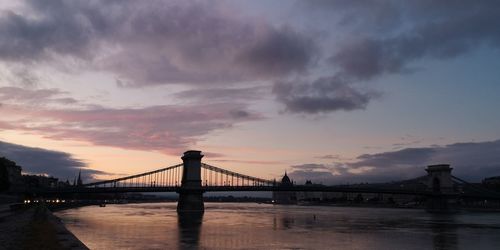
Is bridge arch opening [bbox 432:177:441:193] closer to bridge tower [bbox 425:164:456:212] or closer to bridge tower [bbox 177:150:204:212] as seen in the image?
bridge tower [bbox 425:164:456:212]

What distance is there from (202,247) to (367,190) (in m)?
56.6

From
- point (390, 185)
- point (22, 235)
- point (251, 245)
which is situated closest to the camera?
point (22, 235)

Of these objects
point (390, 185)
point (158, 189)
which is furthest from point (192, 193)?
point (390, 185)

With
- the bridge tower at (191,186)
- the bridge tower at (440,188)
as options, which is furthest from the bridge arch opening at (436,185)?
the bridge tower at (191,186)

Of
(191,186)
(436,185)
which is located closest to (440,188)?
(436,185)

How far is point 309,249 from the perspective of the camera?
87.8ft

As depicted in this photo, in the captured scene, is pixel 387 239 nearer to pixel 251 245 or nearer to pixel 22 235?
pixel 251 245

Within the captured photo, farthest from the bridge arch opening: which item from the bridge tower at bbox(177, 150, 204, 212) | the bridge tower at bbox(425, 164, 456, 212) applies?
the bridge tower at bbox(177, 150, 204, 212)

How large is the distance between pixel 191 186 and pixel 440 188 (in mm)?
51188

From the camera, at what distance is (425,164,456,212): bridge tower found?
9675 centimetres

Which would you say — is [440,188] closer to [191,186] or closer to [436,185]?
[436,185]

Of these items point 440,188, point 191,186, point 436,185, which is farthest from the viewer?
point 436,185

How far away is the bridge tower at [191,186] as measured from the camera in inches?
3081

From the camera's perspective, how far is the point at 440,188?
102500 mm
